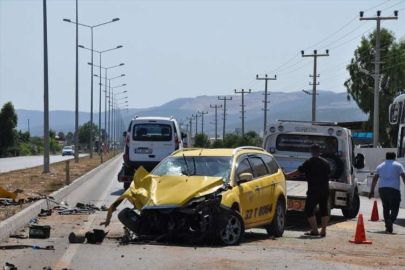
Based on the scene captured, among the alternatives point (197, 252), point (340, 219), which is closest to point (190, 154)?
point (197, 252)

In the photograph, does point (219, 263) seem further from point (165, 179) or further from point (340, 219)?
point (340, 219)

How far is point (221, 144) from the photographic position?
114 m

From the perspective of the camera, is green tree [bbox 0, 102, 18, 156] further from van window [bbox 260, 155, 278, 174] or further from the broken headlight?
the broken headlight

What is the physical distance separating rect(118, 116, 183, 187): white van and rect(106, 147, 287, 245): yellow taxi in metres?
15.2

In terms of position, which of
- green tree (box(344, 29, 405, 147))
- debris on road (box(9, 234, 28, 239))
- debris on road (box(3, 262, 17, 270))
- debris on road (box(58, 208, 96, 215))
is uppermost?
green tree (box(344, 29, 405, 147))

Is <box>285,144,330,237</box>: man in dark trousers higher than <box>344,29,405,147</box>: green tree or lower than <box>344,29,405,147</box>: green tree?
lower

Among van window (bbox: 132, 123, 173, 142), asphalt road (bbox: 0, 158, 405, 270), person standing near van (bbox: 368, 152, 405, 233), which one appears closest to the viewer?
asphalt road (bbox: 0, 158, 405, 270)

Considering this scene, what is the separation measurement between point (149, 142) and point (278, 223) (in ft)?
52.0

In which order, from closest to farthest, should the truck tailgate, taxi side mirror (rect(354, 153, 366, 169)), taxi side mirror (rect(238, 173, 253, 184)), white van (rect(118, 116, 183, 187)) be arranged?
taxi side mirror (rect(238, 173, 253, 184)) → the truck tailgate → taxi side mirror (rect(354, 153, 366, 169)) → white van (rect(118, 116, 183, 187))

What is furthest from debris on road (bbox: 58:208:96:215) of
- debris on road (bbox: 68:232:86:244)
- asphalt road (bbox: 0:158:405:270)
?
debris on road (bbox: 68:232:86:244)

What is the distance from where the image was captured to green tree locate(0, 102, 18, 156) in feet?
336

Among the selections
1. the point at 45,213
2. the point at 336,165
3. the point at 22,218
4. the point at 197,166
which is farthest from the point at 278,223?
the point at 45,213

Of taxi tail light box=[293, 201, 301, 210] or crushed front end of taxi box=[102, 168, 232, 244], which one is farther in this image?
taxi tail light box=[293, 201, 301, 210]

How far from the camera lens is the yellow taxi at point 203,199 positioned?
514 inches
